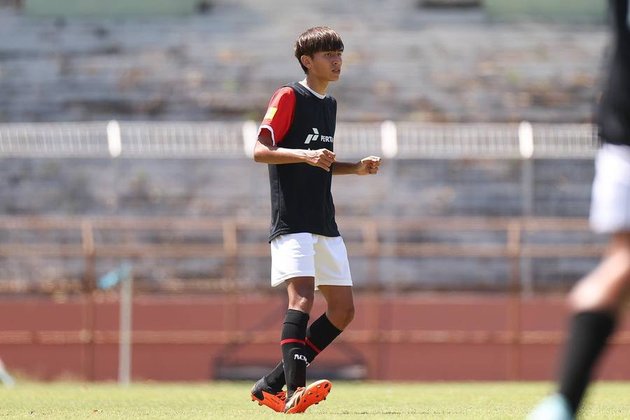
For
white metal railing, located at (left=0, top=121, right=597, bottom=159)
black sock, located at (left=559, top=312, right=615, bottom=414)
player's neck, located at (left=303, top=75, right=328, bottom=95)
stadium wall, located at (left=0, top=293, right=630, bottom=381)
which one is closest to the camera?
black sock, located at (left=559, top=312, right=615, bottom=414)

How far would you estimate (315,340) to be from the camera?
7.79 meters

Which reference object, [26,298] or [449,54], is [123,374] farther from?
[449,54]

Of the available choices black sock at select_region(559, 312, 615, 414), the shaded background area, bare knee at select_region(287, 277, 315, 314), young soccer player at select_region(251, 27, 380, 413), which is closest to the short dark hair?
young soccer player at select_region(251, 27, 380, 413)

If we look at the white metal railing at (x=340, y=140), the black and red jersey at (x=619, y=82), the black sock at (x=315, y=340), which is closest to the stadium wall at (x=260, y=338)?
the white metal railing at (x=340, y=140)

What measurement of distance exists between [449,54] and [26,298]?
879 cm

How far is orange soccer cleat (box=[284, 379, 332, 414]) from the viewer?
7.19 meters

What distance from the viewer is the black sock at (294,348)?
24.4 ft

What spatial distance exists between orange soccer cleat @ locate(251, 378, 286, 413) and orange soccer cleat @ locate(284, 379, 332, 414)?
0.22 m

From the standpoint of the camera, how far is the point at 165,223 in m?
19.1

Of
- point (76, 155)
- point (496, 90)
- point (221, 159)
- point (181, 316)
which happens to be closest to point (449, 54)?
point (496, 90)

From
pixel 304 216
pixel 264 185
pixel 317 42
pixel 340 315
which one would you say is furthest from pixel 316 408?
pixel 264 185

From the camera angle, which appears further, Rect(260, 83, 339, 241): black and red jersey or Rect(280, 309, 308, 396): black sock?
Rect(260, 83, 339, 241): black and red jersey

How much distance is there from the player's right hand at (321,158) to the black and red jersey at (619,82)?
8.50 feet

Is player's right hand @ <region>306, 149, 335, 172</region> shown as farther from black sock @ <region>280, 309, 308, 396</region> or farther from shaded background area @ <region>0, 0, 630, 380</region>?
shaded background area @ <region>0, 0, 630, 380</region>
